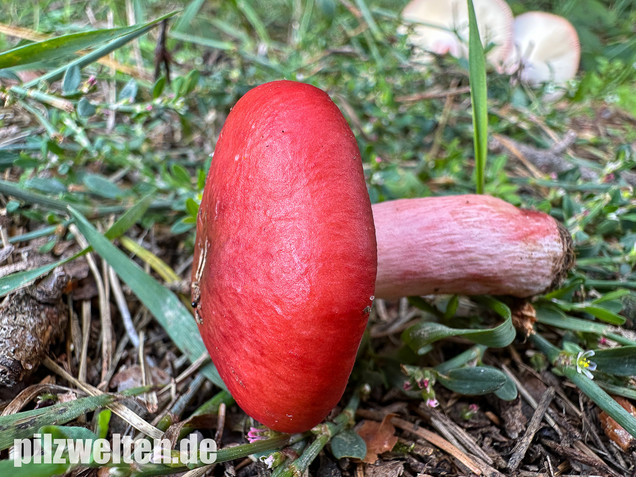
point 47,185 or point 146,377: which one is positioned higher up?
point 47,185

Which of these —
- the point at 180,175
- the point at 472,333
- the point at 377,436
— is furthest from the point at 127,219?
the point at 472,333

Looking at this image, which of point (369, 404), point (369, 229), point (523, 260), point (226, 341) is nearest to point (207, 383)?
point (226, 341)

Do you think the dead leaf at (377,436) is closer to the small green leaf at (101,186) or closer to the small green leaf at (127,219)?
the small green leaf at (127,219)

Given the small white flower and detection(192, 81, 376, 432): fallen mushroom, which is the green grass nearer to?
the small white flower

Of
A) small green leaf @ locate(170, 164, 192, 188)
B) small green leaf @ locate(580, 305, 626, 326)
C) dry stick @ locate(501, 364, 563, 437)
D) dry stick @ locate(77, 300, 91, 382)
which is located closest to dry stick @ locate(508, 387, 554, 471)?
dry stick @ locate(501, 364, 563, 437)

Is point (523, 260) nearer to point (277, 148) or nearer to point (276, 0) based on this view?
point (277, 148)

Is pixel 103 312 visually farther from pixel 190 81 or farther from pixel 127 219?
pixel 190 81

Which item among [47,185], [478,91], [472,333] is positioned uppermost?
[478,91]
